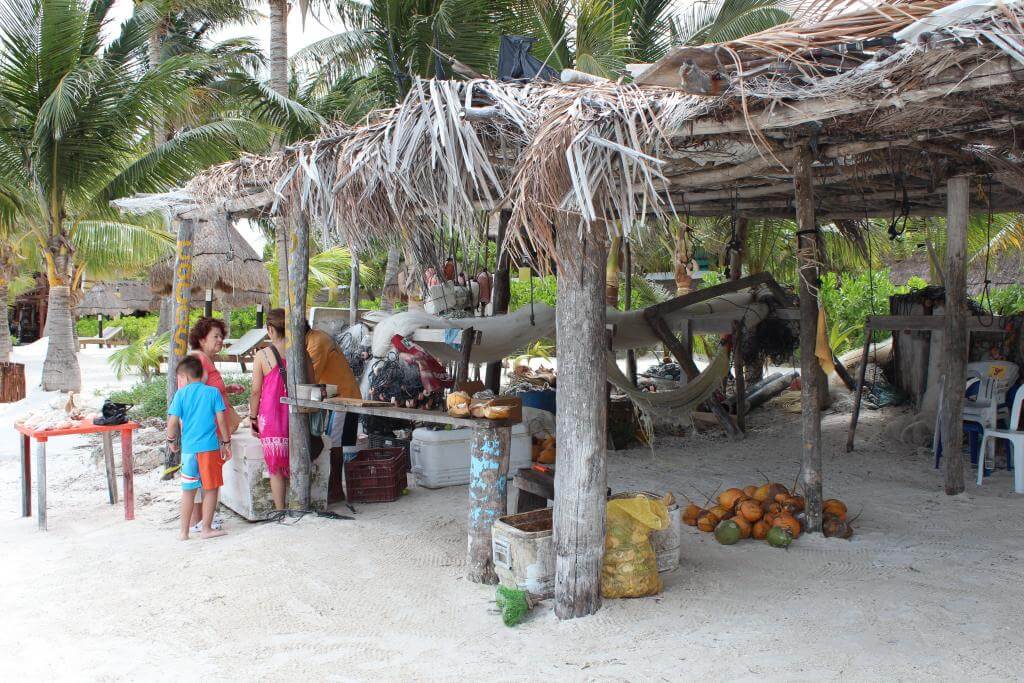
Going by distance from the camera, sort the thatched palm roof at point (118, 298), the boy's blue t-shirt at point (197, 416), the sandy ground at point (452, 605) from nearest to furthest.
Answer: the sandy ground at point (452, 605) → the boy's blue t-shirt at point (197, 416) → the thatched palm roof at point (118, 298)

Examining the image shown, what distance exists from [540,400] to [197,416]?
329 centimetres

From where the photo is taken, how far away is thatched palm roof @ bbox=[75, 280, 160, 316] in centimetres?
2220

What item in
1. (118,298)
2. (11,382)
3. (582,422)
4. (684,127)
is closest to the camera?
(684,127)

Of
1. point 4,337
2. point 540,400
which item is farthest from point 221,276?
point 540,400

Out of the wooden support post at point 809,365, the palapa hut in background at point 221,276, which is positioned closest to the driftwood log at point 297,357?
the wooden support post at point 809,365

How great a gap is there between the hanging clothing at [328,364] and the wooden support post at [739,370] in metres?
3.63

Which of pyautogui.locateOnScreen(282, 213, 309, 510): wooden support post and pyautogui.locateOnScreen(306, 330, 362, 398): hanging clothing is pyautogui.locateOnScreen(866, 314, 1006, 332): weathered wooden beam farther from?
pyautogui.locateOnScreen(282, 213, 309, 510): wooden support post

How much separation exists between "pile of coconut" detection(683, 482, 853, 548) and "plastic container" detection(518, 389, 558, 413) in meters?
2.58

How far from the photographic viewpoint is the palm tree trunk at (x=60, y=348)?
10.3 meters

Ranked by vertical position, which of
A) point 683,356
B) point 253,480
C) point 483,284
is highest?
point 483,284

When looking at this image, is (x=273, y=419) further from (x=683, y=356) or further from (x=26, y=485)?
(x=683, y=356)

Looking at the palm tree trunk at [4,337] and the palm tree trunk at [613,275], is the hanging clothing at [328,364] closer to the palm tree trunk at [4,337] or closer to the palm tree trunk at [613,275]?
the palm tree trunk at [613,275]

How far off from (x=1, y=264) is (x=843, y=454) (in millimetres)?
15408

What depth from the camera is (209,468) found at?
4.37 meters
